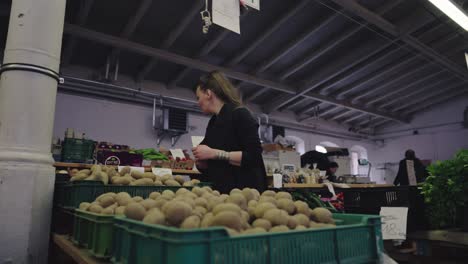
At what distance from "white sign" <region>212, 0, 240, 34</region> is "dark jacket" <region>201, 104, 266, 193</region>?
86cm

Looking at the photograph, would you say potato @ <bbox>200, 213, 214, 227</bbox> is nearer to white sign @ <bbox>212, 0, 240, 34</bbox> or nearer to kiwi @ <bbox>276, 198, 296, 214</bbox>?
kiwi @ <bbox>276, 198, 296, 214</bbox>

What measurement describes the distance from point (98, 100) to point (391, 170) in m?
11.3

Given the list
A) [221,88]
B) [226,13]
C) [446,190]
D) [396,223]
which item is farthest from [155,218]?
[226,13]

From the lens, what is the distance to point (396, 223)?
160cm

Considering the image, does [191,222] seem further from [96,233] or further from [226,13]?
[226,13]

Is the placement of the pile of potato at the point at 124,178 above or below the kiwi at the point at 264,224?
above

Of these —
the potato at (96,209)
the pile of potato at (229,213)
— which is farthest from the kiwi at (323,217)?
the potato at (96,209)

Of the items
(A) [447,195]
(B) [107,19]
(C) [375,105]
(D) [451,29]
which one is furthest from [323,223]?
(C) [375,105]

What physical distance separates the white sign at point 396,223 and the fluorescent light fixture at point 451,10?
3.66 metres

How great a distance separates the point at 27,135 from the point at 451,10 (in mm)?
5321

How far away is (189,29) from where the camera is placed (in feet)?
18.2

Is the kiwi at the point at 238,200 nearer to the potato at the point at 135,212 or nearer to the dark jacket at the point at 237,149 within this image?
the potato at the point at 135,212

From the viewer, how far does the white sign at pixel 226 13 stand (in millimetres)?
2236

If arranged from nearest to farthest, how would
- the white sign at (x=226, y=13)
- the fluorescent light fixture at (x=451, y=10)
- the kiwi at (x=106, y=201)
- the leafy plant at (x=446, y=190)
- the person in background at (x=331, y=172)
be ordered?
the kiwi at (x=106, y=201)
the leafy plant at (x=446, y=190)
the white sign at (x=226, y=13)
the fluorescent light fixture at (x=451, y=10)
the person in background at (x=331, y=172)
